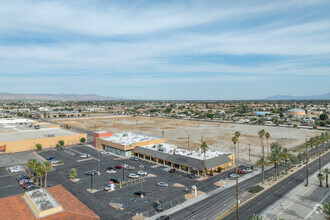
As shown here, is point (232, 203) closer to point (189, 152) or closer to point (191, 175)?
point (191, 175)

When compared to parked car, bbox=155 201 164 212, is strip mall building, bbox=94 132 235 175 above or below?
above

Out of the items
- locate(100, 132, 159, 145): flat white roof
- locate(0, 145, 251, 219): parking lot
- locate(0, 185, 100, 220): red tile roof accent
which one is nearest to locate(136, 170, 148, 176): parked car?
locate(0, 145, 251, 219): parking lot

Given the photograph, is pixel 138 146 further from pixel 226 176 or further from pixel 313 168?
pixel 313 168

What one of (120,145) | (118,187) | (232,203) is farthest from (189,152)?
(232,203)

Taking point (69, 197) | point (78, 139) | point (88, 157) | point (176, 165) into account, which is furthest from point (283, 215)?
point (78, 139)

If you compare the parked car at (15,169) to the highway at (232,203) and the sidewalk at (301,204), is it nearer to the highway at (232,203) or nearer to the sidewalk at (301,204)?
the highway at (232,203)

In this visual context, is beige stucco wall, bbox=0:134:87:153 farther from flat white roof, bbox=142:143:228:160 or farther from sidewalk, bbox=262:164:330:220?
sidewalk, bbox=262:164:330:220
